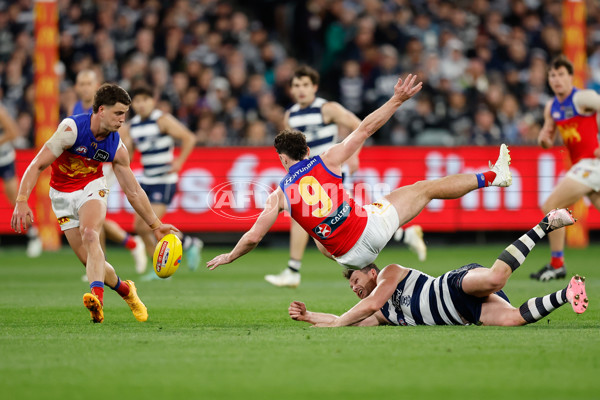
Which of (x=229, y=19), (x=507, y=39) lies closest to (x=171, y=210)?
(x=229, y=19)

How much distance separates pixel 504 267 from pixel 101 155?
3.75 metres

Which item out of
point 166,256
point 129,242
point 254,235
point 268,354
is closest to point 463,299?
point 254,235

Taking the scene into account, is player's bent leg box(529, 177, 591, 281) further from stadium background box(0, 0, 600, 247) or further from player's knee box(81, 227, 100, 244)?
player's knee box(81, 227, 100, 244)

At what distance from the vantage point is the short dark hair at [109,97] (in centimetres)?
863

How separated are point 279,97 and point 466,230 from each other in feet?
16.0

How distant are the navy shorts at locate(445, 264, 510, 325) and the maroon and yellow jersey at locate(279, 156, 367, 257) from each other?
921 millimetres

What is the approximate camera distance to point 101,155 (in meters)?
8.88

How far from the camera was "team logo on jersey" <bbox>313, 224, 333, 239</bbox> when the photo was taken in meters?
8.20

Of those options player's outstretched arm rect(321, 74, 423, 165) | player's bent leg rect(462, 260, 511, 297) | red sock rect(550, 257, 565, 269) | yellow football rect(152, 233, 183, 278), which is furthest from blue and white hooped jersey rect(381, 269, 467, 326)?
red sock rect(550, 257, 565, 269)

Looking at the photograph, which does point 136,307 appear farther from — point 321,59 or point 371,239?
point 321,59

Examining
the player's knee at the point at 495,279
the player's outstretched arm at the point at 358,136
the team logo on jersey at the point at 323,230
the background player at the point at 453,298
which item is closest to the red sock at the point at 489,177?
the background player at the point at 453,298

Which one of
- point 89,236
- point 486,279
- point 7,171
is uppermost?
point 7,171

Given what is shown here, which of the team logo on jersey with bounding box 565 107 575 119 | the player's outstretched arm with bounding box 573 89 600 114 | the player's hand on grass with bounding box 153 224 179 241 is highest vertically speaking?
the player's outstretched arm with bounding box 573 89 600 114

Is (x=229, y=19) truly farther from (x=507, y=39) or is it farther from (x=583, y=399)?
(x=583, y=399)
